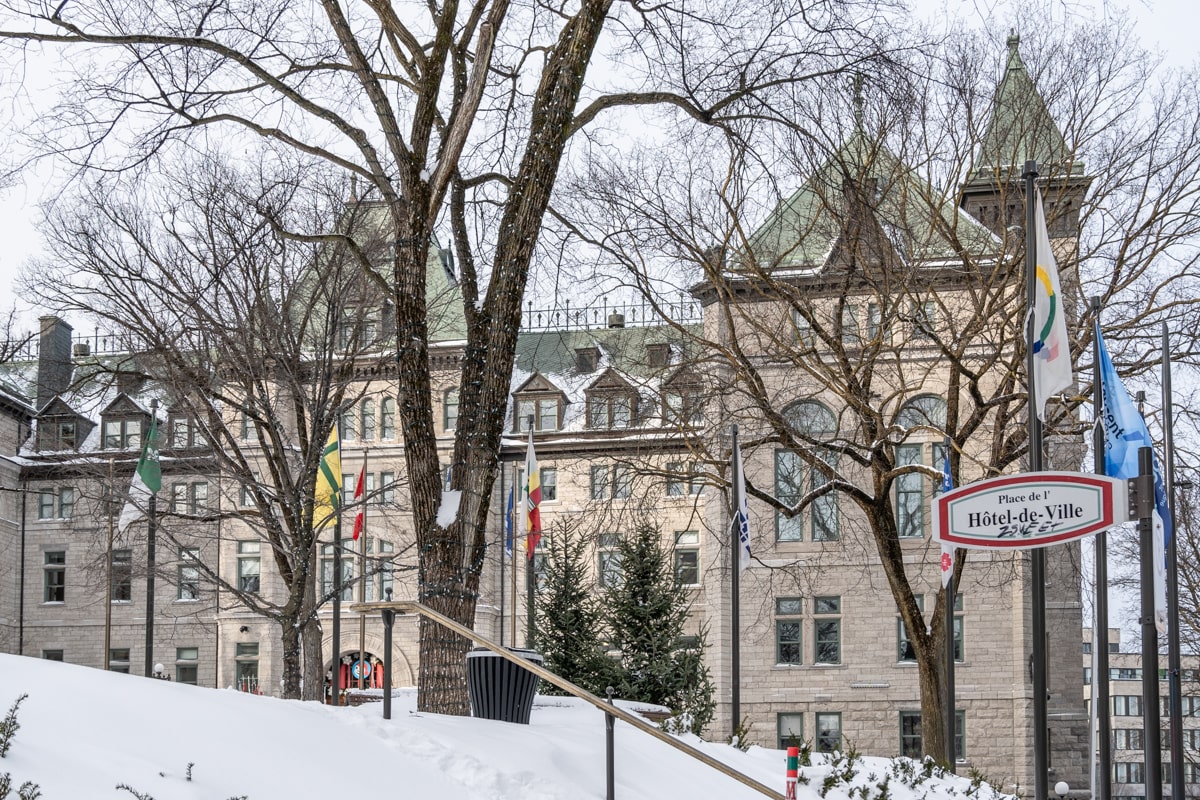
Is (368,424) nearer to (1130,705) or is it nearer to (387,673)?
(387,673)

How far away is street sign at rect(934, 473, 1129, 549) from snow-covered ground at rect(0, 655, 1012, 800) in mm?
3767

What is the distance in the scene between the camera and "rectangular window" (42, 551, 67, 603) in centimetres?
5081

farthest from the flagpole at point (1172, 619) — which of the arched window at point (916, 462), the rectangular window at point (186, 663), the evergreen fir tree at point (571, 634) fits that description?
the rectangular window at point (186, 663)

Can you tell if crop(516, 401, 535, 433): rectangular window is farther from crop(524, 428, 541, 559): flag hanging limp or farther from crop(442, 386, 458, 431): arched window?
crop(524, 428, 541, 559): flag hanging limp

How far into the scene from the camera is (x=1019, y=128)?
83.6 ft

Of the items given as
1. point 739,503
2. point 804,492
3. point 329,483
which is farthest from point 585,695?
point 804,492

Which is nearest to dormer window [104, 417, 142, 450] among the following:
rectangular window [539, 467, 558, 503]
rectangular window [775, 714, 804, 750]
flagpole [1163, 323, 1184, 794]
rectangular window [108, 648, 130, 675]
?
rectangular window [108, 648, 130, 675]

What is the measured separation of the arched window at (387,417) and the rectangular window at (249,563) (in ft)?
19.0

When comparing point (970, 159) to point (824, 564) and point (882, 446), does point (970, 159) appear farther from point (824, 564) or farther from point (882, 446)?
point (824, 564)

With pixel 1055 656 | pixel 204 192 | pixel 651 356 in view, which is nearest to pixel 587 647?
pixel 651 356

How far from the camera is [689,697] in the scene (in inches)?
1108

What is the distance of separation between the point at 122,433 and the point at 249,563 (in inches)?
275

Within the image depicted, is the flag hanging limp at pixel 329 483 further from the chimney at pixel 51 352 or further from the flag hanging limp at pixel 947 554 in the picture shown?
the chimney at pixel 51 352

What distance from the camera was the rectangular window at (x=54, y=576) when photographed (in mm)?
50812
